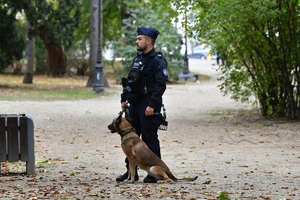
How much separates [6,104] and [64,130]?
24.0 feet

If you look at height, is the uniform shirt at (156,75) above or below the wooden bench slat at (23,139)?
above

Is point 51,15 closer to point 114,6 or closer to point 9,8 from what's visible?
point 9,8

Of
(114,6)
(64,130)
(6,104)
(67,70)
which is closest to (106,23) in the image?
(114,6)

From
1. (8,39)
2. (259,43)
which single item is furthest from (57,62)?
(259,43)

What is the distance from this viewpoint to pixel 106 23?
47.2m

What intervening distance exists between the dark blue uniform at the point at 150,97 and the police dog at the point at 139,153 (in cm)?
23

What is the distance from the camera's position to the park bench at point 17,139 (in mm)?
8430

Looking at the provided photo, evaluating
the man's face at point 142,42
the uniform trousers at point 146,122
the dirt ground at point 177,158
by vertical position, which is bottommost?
the dirt ground at point 177,158

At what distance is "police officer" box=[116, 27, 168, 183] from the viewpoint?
7605 millimetres

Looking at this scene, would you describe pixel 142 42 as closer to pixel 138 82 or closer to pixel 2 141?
pixel 138 82

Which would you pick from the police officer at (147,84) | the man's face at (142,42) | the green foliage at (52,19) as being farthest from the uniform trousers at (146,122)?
the green foliage at (52,19)

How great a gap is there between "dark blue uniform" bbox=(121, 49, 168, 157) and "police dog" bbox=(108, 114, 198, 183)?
9.1 inches

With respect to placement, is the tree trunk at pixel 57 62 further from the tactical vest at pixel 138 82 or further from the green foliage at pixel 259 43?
the tactical vest at pixel 138 82

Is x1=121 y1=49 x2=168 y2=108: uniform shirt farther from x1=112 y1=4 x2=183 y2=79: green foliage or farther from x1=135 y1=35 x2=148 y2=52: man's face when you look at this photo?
x1=112 y1=4 x2=183 y2=79: green foliage
